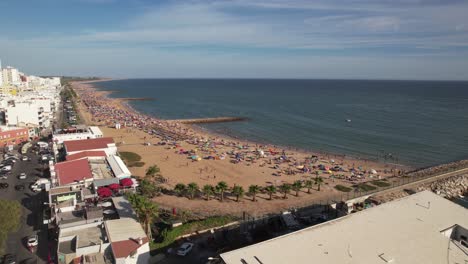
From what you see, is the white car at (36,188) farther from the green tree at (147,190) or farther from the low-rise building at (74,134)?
the low-rise building at (74,134)

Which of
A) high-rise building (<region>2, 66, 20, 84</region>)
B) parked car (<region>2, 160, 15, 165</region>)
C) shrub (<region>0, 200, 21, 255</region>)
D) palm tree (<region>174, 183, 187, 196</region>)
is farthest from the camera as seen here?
high-rise building (<region>2, 66, 20, 84</region>)

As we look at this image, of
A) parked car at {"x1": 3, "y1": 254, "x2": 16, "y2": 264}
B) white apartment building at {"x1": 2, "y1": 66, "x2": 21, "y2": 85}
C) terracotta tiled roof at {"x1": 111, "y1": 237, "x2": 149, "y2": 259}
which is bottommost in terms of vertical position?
parked car at {"x1": 3, "y1": 254, "x2": 16, "y2": 264}

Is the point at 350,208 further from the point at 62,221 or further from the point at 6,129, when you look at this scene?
the point at 6,129

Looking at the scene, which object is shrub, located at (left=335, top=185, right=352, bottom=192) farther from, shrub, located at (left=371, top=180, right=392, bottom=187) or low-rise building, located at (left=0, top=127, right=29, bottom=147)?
low-rise building, located at (left=0, top=127, right=29, bottom=147)

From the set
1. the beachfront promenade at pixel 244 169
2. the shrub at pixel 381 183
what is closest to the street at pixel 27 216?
the beachfront promenade at pixel 244 169

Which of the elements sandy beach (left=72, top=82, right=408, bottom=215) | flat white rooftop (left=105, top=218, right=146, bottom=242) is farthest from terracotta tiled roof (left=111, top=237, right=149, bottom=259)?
sandy beach (left=72, top=82, right=408, bottom=215)

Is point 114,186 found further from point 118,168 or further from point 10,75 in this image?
point 10,75

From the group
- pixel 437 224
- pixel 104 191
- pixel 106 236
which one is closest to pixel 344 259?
pixel 437 224
